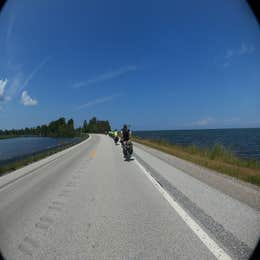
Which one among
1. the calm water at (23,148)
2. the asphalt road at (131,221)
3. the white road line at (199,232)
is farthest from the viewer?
the calm water at (23,148)

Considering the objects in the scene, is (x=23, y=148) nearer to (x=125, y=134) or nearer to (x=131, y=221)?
(x=125, y=134)

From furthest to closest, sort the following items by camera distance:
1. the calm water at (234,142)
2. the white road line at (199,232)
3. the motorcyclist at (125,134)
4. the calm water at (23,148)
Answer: the calm water at (234,142), the calm water at (23,148), the motorcyclist at (125,134), the white road line at (199,232)

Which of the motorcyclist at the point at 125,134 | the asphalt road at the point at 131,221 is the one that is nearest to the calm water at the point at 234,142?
the motorcyclist at the point at 125,134

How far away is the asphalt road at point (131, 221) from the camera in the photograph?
3.96 meters

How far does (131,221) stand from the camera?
17.2 ft

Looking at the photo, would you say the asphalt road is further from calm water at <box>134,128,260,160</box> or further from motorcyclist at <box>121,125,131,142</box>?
calm water at <box>134,128,260,160</box>

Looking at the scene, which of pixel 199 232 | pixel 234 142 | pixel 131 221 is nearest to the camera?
pixel 199 232

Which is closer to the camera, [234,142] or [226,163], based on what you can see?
[226,163]

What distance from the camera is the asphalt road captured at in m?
3.96

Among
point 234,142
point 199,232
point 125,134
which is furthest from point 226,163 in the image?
point 234,142

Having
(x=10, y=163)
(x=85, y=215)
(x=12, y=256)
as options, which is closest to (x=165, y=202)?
(x=85, y=215)

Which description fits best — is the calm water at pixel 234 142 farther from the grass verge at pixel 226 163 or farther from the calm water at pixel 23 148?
the calm water at pixel 23 148

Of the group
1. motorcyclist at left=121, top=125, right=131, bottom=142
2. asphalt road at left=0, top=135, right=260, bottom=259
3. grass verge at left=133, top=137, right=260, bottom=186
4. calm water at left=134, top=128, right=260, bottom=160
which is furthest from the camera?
calm water at left=134, top=128, right=260, bottom=160

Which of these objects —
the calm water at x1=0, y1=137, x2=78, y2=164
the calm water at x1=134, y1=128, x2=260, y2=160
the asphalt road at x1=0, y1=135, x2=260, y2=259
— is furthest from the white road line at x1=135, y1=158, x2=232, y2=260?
the calm water at x1=134, y1=128, x2=260, y2=160
